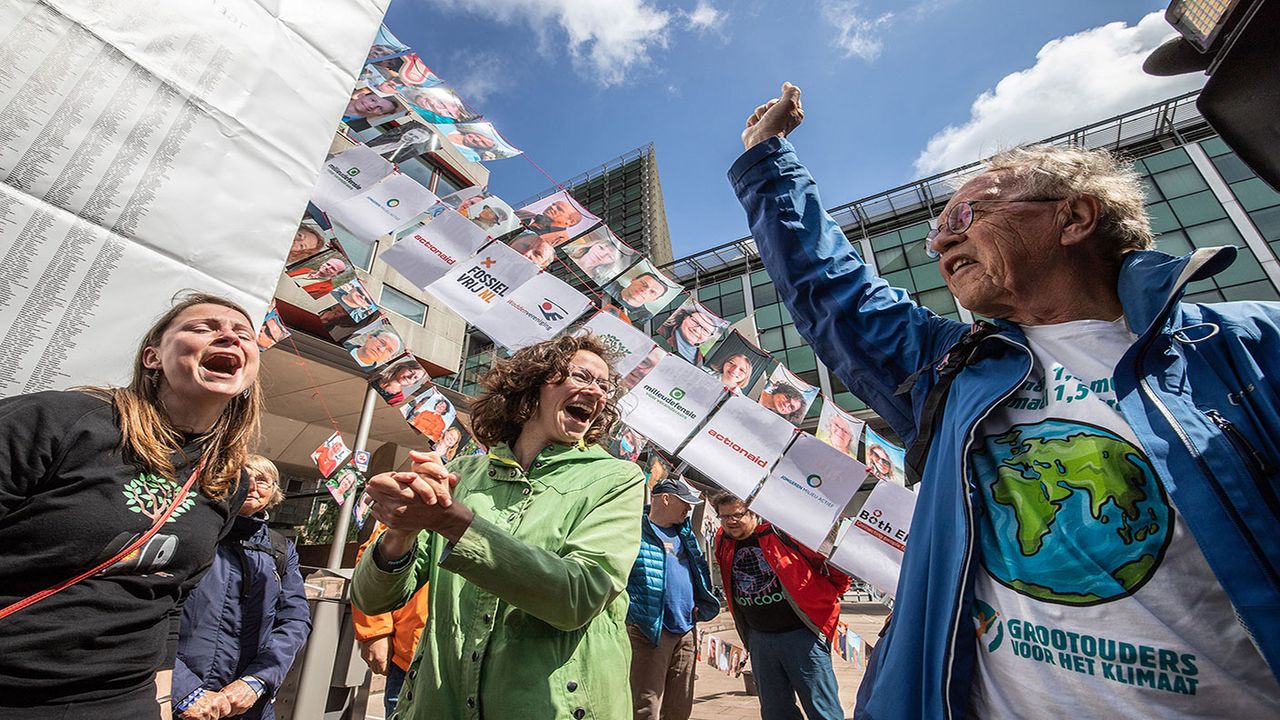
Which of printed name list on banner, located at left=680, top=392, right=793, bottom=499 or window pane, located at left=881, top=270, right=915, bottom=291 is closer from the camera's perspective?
printed name list on banner, located at left=680, top=392, right=793, bottom=499

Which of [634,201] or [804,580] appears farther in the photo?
[634,201]

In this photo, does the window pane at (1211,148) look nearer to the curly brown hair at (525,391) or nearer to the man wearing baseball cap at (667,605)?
the man wearing baseball cap at (667,605)

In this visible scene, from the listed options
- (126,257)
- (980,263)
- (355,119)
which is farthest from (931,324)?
(355,119)

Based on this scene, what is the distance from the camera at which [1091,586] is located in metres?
0.98

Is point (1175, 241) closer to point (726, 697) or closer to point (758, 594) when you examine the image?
point (726, 697)

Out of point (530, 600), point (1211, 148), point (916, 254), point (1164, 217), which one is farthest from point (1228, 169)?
point (530, 600)

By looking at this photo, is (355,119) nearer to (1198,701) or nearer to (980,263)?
(980,263)

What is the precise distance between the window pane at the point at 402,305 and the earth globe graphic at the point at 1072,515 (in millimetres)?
12229

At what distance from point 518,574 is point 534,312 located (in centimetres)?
282

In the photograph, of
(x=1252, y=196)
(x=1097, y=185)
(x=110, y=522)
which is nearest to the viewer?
(x=110, y=522)

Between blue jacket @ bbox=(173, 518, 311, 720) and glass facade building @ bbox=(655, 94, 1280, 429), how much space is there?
1726cm

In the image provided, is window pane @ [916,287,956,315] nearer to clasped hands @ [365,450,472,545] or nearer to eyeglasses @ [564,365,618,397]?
eyeglasses @ [564,365,618,397]

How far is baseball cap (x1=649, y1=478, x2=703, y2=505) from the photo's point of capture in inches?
176

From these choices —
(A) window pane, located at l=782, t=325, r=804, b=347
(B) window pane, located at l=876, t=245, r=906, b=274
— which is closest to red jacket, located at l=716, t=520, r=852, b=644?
(A) window pane, located at l=782, t=325, r=804, b=347
